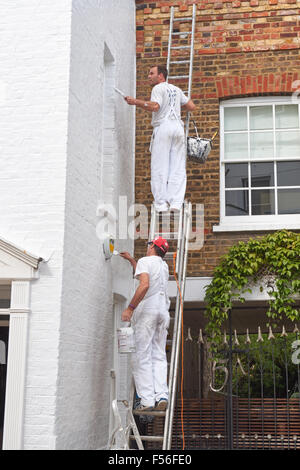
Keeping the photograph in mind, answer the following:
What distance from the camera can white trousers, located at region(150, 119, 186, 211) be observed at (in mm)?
8070

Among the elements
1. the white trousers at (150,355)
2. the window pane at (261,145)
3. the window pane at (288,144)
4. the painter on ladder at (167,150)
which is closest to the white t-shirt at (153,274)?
the white trousers at (150,355)

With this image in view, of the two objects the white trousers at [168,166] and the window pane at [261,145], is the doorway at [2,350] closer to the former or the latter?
the white trousers at [168,166]

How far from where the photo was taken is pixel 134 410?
6520 mm

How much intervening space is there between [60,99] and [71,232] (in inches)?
50.7

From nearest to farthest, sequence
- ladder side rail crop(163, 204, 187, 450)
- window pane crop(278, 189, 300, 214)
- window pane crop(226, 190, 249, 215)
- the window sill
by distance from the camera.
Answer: ladder side rail crop(163, 204, 187, 450) < the window sill < window pane crop(278, 189, 300, 214) < window pane crop(226, 190, 249, 215)

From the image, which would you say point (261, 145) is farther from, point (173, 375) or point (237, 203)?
point (173, 375)

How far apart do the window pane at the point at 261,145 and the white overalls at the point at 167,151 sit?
1610mm

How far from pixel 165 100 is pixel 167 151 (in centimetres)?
63

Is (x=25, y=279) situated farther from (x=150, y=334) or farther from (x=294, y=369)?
(x=294, y=369)

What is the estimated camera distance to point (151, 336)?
668 cm

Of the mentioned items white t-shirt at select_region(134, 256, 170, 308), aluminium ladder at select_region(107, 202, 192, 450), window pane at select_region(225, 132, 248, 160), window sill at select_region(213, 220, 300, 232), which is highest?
window pane at select_region(225, 132, 248, 160)

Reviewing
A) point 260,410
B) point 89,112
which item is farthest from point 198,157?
point 260,410

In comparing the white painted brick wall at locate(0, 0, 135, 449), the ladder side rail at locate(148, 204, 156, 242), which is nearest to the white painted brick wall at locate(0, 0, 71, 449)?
the white painted brick wall at locate(0, 0, 135, 449)

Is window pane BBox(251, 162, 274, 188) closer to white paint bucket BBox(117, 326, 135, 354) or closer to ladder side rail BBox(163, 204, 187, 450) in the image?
ladder side rail BBox(163, 204, 187, 450)
